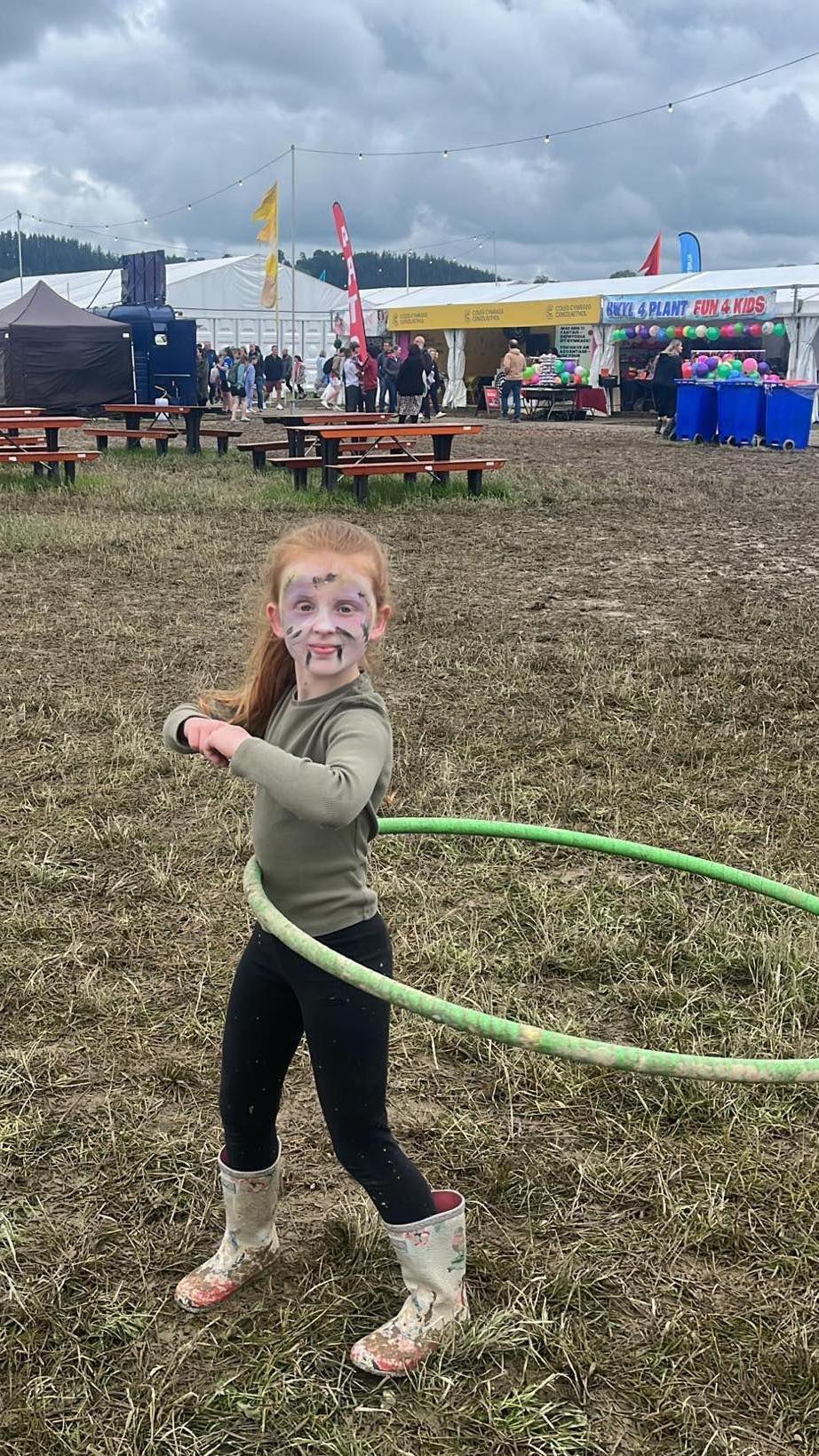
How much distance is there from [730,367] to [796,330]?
90.0 inches

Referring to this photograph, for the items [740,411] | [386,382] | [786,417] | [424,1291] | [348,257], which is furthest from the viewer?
[348,257]

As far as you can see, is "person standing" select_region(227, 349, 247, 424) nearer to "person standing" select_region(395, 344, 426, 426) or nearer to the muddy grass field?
"person standing" select_region(395, 344, 426, 426)

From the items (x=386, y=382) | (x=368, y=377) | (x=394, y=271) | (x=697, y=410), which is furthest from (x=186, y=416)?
(x=394, y=271)

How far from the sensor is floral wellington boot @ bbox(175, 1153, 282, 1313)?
2.35 m

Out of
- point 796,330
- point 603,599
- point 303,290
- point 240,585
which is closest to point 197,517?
point 240,585

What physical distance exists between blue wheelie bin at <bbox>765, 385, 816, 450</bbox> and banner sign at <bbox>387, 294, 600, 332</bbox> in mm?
11052

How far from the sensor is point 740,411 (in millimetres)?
22016

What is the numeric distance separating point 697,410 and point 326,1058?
72.3 ft

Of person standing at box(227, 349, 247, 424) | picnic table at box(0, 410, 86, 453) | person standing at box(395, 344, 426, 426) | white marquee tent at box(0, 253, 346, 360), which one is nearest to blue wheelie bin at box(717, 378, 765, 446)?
person standing at box(395, 344, 426, 426)

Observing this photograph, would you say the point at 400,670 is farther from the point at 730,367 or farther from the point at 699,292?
the point at 699,292

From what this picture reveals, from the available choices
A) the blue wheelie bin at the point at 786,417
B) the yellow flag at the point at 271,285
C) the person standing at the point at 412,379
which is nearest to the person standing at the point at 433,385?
the yellow flag at the point at 271,285

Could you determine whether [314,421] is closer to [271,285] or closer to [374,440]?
[374,440]

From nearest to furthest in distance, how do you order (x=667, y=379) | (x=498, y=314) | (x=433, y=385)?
1. (x=433, y=385)
2. (x=667, y=379)
3. (x=498, y=314)

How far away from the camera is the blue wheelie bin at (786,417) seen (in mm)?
21578
